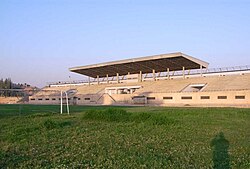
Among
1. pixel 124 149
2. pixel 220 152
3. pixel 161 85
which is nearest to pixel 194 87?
pixel 161 85

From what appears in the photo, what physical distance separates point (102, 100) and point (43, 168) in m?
66.8

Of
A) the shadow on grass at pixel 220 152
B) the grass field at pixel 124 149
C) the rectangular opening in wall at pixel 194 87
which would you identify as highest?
the rectangular opening in wall at pixel 194 87

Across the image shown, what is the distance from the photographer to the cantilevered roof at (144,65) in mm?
66938

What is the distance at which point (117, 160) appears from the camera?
8.45m

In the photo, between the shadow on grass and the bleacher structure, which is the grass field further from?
the bleacher structure

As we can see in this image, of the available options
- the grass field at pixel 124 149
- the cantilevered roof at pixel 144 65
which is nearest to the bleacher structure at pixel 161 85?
the cantilevered roof at pixel 144 65

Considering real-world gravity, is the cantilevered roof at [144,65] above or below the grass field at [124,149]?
above

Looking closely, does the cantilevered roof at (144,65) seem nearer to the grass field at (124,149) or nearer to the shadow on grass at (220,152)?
the shadow on grass at (220,152)

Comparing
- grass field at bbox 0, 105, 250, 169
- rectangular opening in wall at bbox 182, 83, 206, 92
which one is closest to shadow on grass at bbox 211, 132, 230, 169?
grass field at bbox 0, 105, 250, 169

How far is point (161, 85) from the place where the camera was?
231 ft

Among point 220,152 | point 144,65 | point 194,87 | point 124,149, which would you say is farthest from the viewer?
point 144,65

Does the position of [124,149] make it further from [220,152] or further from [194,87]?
[194,87]

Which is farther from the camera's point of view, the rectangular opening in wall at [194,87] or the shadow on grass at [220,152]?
the rectangular opening in wall at [194,87]

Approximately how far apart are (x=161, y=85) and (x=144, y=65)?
816 cm
